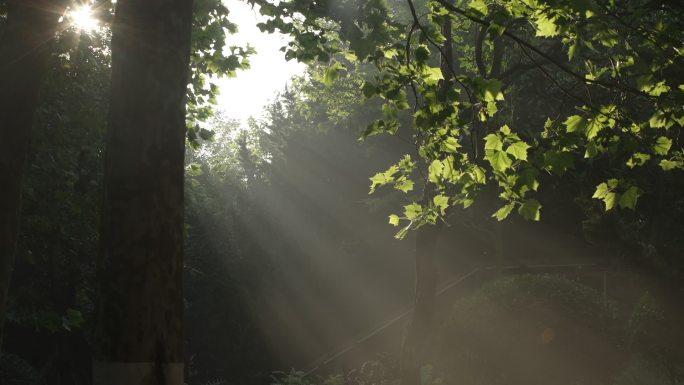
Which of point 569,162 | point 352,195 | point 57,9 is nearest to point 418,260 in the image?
point 569,162

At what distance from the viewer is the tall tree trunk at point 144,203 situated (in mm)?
3756

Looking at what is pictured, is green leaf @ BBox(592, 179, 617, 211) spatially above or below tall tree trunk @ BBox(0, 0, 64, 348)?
below

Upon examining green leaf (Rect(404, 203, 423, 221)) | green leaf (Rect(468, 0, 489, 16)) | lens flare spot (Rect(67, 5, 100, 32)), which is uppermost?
lens flare spot (Rect(67, 5, 100, 32))

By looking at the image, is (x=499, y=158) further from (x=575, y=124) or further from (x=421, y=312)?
(x=421, y=312)

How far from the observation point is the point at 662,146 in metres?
6.57

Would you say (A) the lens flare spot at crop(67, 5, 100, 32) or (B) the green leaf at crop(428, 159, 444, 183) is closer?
(B) the green leaf at crop(428, 159, 444, 183)

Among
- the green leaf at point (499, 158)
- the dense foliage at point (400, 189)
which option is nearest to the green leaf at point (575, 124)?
the dense foliage at point (400, 189)

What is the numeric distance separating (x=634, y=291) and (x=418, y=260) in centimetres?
997

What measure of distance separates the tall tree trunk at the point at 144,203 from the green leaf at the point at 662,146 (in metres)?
4.68

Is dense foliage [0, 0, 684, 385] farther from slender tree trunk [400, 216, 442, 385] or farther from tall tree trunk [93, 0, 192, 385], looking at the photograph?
slender tree trunk [400, 216, 442, 385]

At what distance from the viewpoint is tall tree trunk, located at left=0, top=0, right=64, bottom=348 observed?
6.77 m

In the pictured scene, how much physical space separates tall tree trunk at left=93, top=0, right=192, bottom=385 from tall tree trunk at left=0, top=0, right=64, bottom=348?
315cm

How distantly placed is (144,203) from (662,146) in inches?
201

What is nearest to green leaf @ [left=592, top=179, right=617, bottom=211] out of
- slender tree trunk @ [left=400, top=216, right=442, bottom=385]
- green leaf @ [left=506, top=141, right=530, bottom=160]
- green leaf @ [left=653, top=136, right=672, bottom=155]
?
green leaf @ [left=653, top=136, right=672, bottom=155]
